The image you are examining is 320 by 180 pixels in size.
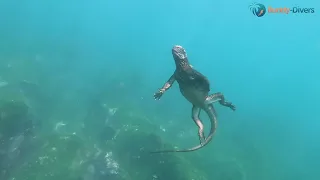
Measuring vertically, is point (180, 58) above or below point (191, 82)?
above

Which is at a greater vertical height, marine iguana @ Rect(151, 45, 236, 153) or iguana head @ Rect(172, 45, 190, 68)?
iguana head @ Rect(172, 45, 190, 68)

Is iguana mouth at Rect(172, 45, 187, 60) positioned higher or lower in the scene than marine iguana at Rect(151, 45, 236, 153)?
higher

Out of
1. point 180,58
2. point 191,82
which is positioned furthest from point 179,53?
point 191,82

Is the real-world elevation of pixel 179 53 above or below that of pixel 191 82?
above

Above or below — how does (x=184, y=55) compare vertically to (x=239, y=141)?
above

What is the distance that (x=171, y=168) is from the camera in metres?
28.5

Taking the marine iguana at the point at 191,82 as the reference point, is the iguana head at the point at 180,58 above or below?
above

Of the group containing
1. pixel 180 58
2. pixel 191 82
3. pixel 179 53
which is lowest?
pixel 191 82

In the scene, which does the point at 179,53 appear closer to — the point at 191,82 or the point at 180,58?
the point at 180,58

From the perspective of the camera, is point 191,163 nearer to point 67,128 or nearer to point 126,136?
point 126,136

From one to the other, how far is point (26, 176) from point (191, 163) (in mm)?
14189

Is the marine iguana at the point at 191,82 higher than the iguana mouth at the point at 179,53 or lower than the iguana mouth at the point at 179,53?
lower

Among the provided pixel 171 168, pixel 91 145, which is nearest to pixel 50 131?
pixel 91 145

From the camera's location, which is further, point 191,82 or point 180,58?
point 191,82
